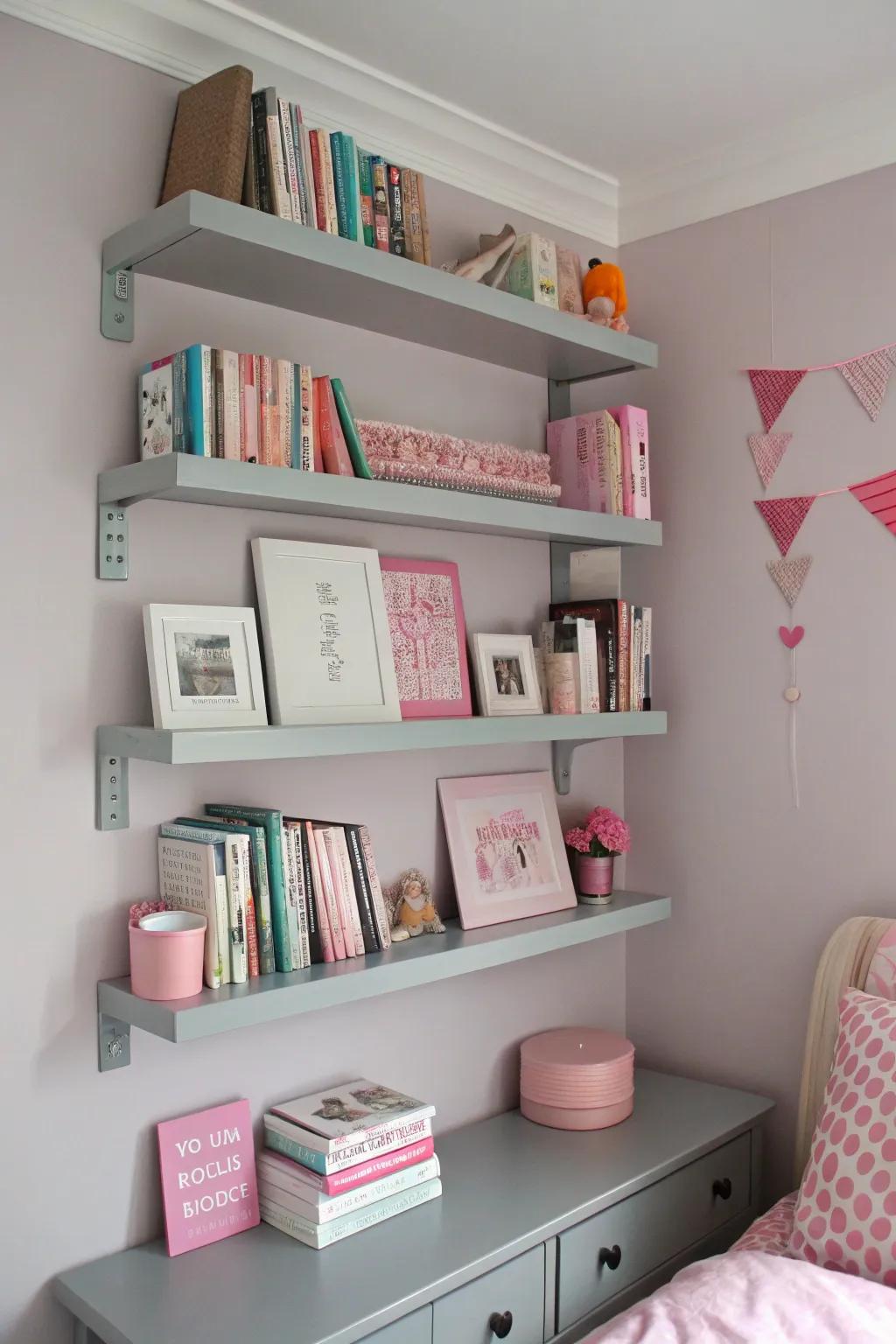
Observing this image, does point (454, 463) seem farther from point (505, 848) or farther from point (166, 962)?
point (166, 962)

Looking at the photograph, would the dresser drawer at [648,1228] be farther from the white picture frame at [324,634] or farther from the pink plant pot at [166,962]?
the white picture frame at [324,634]

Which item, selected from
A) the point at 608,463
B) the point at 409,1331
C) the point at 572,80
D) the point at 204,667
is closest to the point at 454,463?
the point at 608,463

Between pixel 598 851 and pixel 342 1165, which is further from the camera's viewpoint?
pixel 598 851

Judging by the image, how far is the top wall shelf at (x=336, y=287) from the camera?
1.67 meters

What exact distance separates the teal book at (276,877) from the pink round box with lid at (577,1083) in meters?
0.74

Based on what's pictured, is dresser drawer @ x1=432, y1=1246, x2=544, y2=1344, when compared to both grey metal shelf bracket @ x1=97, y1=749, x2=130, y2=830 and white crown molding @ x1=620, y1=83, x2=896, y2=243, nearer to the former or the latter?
grey metal shelf bracket @ x1=97, y1=749, x2=130, y2=830

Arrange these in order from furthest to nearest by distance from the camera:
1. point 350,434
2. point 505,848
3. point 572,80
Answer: point 505,848
point 572,80
point 350,434

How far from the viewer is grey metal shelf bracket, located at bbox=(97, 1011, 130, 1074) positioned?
1722mm

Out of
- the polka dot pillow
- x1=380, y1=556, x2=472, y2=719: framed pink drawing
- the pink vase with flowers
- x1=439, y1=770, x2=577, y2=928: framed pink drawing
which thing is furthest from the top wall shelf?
the polka dot pillow

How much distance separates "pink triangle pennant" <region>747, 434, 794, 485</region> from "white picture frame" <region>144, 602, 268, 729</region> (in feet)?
3.88

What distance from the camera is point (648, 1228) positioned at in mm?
2076

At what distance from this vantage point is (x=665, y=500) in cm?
261

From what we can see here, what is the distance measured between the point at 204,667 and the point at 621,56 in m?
1.32

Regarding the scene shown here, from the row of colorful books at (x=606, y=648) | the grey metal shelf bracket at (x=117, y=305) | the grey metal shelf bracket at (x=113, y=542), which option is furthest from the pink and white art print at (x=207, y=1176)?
the grey metal shelf bracket at (x=117, y=305)
